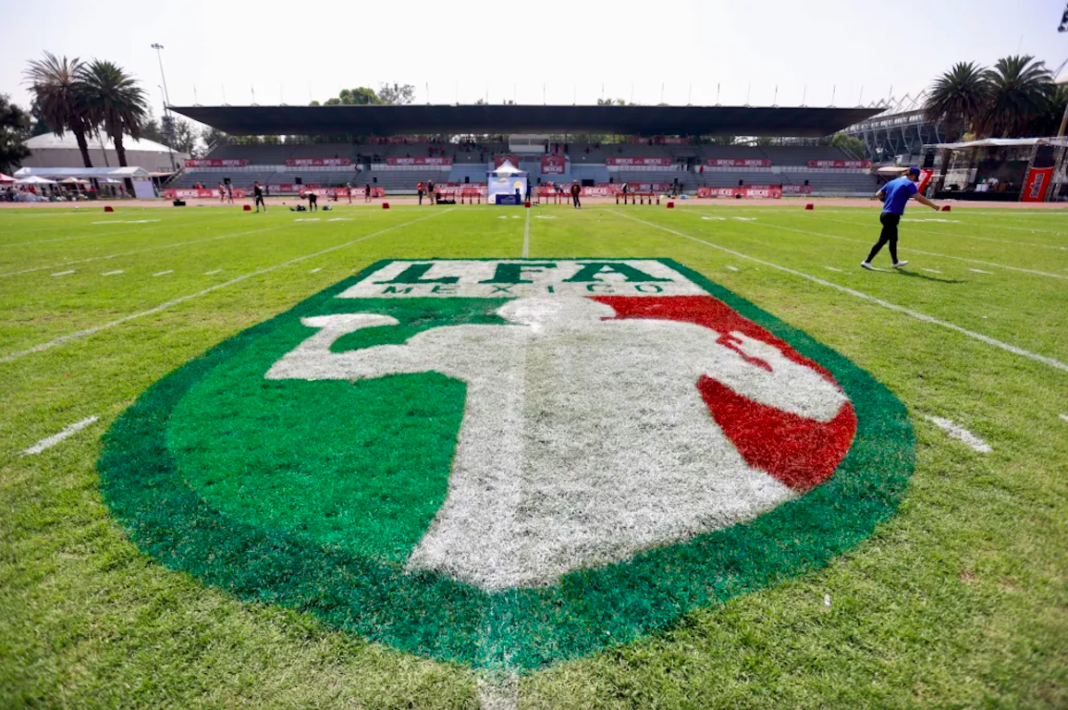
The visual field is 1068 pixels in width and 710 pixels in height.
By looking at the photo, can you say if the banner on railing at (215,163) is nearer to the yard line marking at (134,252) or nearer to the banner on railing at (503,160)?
the banner on railing at (503,160)

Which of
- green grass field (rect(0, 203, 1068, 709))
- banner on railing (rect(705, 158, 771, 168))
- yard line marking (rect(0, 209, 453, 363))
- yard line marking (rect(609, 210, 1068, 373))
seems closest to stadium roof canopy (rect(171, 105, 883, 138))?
banner on railing (rect(705, 158, 771, 168))

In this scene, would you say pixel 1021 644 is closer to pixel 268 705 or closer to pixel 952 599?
pixel 952 599

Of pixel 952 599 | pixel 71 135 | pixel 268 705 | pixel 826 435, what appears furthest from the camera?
pixel 71 135

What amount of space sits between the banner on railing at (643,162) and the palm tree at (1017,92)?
30591 mm

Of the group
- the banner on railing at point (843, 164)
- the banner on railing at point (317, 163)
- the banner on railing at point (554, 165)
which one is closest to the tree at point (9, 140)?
the banner on railing at point (317, 163)

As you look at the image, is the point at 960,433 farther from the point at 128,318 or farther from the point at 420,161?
the point at 420,161

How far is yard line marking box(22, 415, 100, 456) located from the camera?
3240 millimetres

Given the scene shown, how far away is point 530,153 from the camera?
65.6 metres

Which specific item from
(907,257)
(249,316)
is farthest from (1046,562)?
(907,257)

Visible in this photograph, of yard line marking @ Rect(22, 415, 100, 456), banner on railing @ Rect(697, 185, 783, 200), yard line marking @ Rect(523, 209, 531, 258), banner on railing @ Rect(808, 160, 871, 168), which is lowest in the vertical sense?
yard line marking @ Rect(22, 415, 100, 456)

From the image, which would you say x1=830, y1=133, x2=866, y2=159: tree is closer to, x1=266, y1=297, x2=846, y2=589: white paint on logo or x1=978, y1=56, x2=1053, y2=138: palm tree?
x1=978, y1=56, x2=1053, y2=138: palm tree

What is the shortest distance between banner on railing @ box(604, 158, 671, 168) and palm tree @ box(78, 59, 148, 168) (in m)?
53.0

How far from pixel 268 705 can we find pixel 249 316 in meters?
5.66

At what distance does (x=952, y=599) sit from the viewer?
2057 mm
